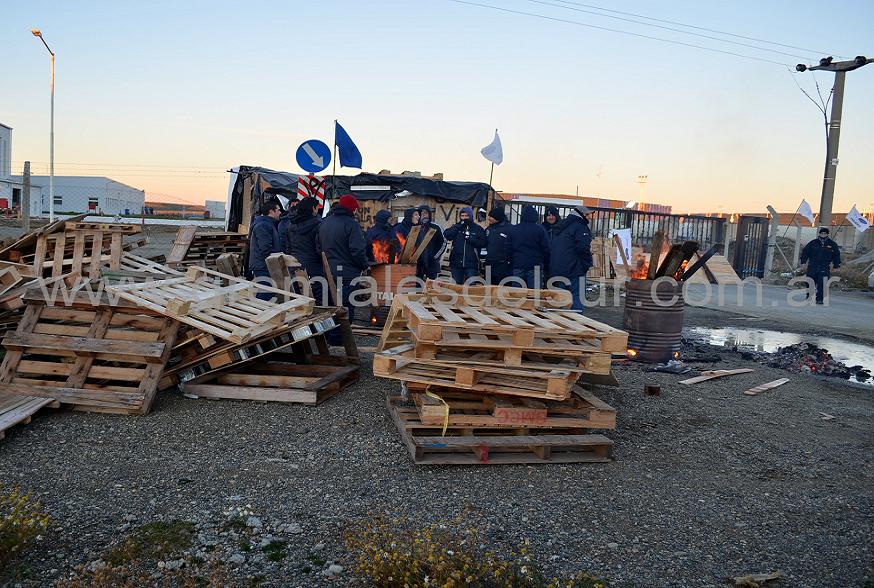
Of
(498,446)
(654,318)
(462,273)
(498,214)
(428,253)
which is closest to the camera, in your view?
(498,446)

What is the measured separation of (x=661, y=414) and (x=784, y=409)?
1.57 metres

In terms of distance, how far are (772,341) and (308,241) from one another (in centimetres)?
808

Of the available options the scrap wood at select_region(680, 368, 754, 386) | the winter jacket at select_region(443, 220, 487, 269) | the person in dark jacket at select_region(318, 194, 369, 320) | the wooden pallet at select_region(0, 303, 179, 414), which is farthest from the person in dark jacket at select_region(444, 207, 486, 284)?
the wooden pallet at select_region(0, 303, 179, 414)

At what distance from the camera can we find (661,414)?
6.79m

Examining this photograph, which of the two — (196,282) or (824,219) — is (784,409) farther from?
(824,219)

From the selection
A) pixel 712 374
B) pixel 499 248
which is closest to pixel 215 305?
pixel 499 248

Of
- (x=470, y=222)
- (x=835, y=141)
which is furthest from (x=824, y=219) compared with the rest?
(x=470, y=222)

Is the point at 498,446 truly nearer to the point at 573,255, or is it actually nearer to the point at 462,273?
the point at 573,255

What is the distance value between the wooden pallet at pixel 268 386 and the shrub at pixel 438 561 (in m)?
2.70

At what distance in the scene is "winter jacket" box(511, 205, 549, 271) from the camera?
35.4 ft

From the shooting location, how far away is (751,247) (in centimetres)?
2369

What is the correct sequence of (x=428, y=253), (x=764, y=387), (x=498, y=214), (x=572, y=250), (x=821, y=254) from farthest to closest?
(x=821, y=254) → (x=498, y=214) → (x=428, y=253) → (x=572, y=250) → (x=764, y=387)

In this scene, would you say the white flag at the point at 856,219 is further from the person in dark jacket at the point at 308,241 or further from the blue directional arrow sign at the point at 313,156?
the person in dark jacket at the point at 308,241

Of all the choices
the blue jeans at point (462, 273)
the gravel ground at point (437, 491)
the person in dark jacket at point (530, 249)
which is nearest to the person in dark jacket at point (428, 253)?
the blue jeans at point (462, 273)
